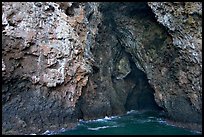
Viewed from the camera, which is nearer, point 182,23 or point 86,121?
point 182,23

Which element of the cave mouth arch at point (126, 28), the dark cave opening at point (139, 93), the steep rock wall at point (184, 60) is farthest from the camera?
the dark cave opening at point (139, 93)

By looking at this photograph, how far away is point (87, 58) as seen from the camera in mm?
30188

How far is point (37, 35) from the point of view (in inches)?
1064

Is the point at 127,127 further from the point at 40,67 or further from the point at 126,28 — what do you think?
the point at 126,28

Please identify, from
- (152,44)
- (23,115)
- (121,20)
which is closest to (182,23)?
(152,44)

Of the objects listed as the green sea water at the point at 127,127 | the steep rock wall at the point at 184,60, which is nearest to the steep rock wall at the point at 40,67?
the green sea water at the point at 127,127

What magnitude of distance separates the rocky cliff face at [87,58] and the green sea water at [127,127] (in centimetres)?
116

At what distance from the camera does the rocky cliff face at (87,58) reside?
85.4ft

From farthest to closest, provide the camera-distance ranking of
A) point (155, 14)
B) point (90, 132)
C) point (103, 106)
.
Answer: point (103, 106)
point (155, 14)
point (90, 132)

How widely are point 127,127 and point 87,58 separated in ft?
23.4

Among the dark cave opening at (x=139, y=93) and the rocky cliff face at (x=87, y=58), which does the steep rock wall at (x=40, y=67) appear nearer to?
the rocky cliff face at (x=87, y=58)

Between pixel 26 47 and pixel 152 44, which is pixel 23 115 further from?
pixel 152 44

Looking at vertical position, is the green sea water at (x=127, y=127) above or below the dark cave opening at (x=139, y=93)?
below

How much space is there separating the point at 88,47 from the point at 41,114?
775 centimetres
